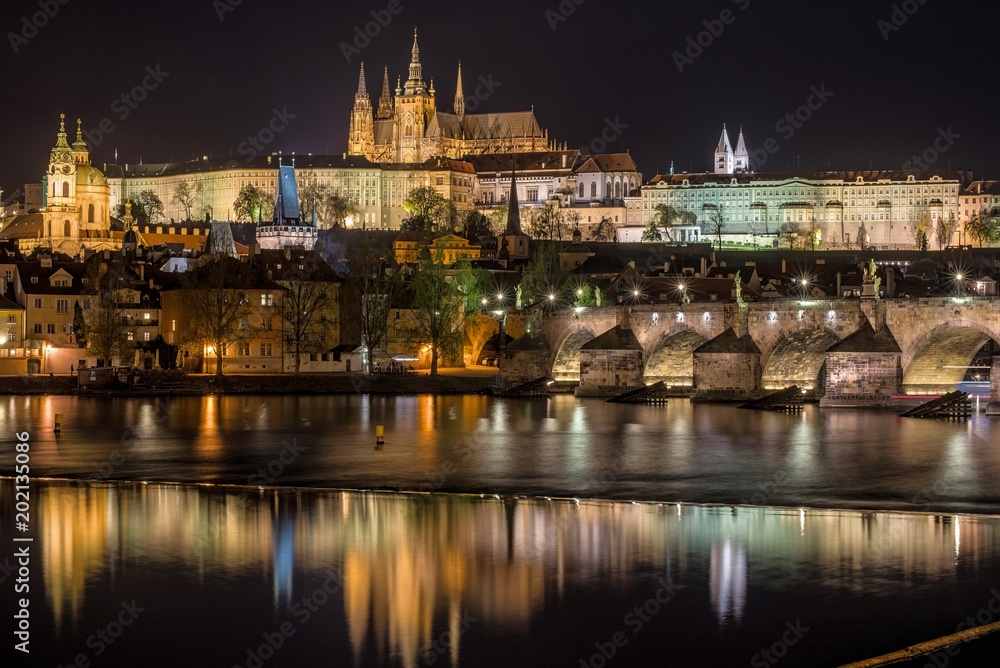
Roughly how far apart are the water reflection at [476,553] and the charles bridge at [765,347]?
21621 mm

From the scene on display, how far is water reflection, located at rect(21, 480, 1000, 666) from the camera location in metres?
19.0

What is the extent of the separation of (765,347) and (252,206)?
11720 centimetres

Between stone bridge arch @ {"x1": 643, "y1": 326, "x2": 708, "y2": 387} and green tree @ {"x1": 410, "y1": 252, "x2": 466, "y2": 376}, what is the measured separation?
9307 mm

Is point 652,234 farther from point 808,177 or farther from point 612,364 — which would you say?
point 612,364

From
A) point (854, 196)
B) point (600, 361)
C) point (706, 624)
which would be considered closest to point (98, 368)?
point (600, 361)

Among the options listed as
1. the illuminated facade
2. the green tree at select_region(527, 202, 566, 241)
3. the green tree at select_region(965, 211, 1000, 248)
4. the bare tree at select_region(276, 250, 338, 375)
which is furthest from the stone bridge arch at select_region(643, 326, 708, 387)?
the illuminated facade

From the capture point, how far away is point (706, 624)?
59.8 feet

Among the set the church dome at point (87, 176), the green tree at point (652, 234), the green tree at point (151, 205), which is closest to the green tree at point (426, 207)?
the green tree at point (652, 234)

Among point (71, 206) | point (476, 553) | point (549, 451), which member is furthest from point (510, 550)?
point (71, 206)

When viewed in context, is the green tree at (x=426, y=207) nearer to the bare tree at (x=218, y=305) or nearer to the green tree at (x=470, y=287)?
the green tree at (x=470, y=287)

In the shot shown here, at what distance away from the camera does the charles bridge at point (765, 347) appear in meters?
46.1

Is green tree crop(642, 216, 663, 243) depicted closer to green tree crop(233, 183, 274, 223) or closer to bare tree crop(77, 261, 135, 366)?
green tree crop(233, 183, 274, 223)

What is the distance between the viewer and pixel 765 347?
5184 centimetres

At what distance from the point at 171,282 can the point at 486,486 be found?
41.6 meters
